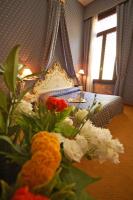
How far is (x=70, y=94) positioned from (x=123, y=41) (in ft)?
8.21

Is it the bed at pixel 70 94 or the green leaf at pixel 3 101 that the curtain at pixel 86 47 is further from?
the green leaf at pixel 3 101

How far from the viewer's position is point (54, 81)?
465cm

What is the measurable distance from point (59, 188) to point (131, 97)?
5.06 m

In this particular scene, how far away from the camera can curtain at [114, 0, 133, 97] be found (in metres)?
4.68

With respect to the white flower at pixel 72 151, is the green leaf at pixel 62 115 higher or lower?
higher

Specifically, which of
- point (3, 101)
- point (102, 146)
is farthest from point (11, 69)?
point (102, 146)

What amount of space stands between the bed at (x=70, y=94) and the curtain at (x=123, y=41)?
1431mm

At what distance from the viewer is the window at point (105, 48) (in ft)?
18.1

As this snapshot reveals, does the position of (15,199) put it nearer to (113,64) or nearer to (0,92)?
(0,92)

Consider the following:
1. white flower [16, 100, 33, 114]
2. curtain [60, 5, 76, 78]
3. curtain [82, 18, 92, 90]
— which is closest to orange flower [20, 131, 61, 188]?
white flower [16, 100, 33, 114]

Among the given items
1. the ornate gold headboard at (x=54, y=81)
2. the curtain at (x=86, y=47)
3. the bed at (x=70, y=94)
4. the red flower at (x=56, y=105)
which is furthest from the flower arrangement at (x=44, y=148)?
the curtain at (x=86, y=47)

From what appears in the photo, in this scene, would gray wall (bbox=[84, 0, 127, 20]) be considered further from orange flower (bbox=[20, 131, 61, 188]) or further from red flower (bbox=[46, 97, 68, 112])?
orange flower (bbox=[20, 131, 61, 188])

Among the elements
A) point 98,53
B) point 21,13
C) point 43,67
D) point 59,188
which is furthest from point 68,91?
point 59,188

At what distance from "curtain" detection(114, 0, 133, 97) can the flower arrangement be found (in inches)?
185
